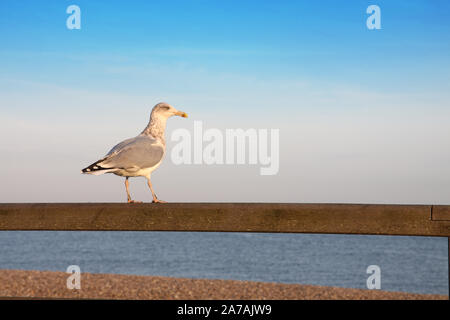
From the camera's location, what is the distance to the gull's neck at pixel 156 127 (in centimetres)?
715

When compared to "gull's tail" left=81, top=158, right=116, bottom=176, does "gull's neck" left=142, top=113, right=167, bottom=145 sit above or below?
above

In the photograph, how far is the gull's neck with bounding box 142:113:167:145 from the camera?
715 cm

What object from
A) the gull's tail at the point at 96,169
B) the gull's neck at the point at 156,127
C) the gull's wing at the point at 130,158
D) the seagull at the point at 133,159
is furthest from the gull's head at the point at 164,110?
the gull's tail at the point at 96,169

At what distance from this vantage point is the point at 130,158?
6.25 meters

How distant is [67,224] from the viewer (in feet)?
13.1

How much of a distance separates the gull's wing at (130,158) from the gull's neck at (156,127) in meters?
0.53

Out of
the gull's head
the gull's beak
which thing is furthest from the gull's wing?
the gull's beak

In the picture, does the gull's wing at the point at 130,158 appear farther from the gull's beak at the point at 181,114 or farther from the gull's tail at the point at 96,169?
the gull's beak at the point at 181,114

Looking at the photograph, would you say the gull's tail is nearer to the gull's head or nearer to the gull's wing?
the gull's wing

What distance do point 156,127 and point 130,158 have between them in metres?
1.05

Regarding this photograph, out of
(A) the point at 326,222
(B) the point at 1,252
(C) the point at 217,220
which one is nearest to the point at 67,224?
(C) the point at 217,220

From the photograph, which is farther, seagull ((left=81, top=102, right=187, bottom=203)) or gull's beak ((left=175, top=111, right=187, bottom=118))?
gull's beak ((left=175, top=111, right=187, bottom=118))

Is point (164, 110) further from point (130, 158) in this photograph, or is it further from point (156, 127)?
point (130, 158)

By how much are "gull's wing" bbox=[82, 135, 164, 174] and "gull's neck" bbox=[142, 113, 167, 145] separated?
1.74 ft
